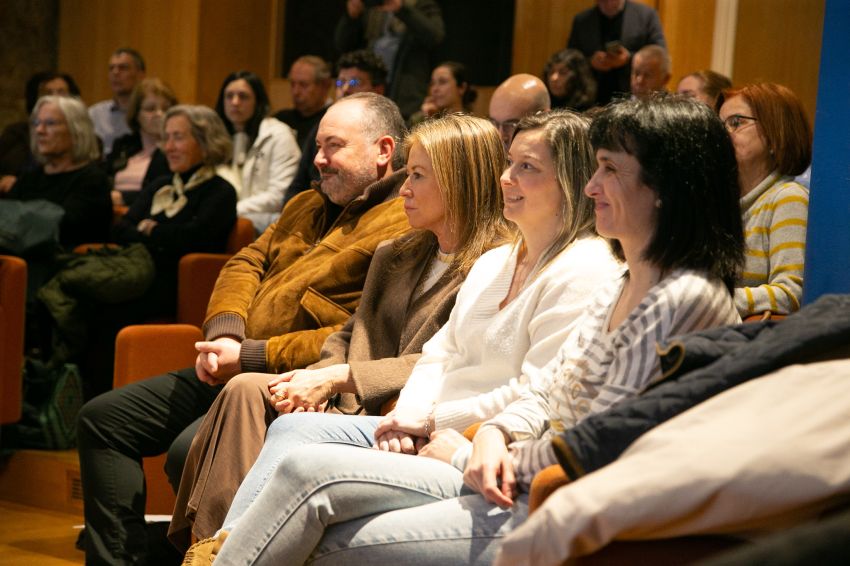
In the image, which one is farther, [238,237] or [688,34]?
[688,34]

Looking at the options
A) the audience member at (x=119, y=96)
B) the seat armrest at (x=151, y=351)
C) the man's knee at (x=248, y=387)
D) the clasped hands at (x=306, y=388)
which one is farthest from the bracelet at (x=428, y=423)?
the audience member at (x=119, y=96)

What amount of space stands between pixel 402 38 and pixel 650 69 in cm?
151

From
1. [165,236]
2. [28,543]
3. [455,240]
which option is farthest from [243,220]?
[455,240]

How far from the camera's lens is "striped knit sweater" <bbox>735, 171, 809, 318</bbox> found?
2.46 m

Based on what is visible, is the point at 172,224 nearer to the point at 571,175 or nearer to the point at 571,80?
the point at 571,80

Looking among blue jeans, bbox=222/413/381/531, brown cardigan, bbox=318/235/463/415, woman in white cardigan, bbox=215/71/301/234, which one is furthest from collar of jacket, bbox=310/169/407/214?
woman in white cardigan, bbox=215/71/301/234

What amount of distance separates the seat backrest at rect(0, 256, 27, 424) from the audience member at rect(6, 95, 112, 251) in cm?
52

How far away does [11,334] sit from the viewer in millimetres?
4082

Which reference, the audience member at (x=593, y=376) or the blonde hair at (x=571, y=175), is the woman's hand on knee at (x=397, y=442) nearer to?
the audience member at (x=593, y=376)

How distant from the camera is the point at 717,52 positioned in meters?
5.37

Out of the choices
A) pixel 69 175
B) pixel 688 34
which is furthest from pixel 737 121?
pixel 69 175

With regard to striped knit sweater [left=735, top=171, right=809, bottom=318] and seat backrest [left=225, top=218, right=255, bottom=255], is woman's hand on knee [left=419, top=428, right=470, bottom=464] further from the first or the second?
seat backrest [left=225, top=218, right=255, bottom=255]

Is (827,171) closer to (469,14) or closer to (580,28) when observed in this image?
Answer: (580,28)

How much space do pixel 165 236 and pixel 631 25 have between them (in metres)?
2.29
